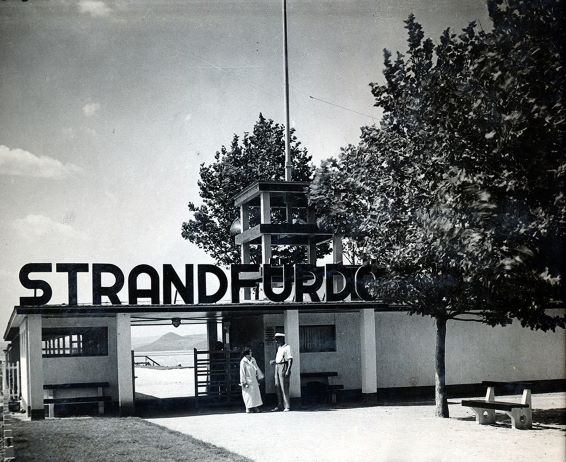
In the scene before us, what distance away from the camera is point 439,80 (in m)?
13.9

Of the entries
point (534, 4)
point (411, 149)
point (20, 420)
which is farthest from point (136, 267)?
point (534, 4)

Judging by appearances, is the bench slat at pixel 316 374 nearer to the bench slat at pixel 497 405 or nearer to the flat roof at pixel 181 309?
the flat roof at pixel 181 309

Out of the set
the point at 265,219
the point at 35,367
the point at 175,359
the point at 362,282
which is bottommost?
the point at 175,359

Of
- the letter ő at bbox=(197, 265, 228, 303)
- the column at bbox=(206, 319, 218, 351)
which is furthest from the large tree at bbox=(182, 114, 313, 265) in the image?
the letter ő at bbox=(197, 265, 228, 303)

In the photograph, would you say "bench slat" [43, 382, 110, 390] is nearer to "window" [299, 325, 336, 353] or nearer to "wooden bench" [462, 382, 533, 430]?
"window" [299, 325, 336, 353]

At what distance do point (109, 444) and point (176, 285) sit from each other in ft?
26.1

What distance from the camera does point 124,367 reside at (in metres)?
20.6

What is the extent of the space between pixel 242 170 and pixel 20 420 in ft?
78.5

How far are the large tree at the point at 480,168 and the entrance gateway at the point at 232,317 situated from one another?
5185mm

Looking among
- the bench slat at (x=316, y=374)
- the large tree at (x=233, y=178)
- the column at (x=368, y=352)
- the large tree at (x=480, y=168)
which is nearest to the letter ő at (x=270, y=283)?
the column at (x=368, y=352)

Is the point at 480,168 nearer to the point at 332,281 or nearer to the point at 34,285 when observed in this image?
the point at 332,281

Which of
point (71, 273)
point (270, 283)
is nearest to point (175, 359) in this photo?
point (270, 283)

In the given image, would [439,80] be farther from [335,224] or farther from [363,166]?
[335,224]

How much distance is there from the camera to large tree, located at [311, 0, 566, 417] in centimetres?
1172
